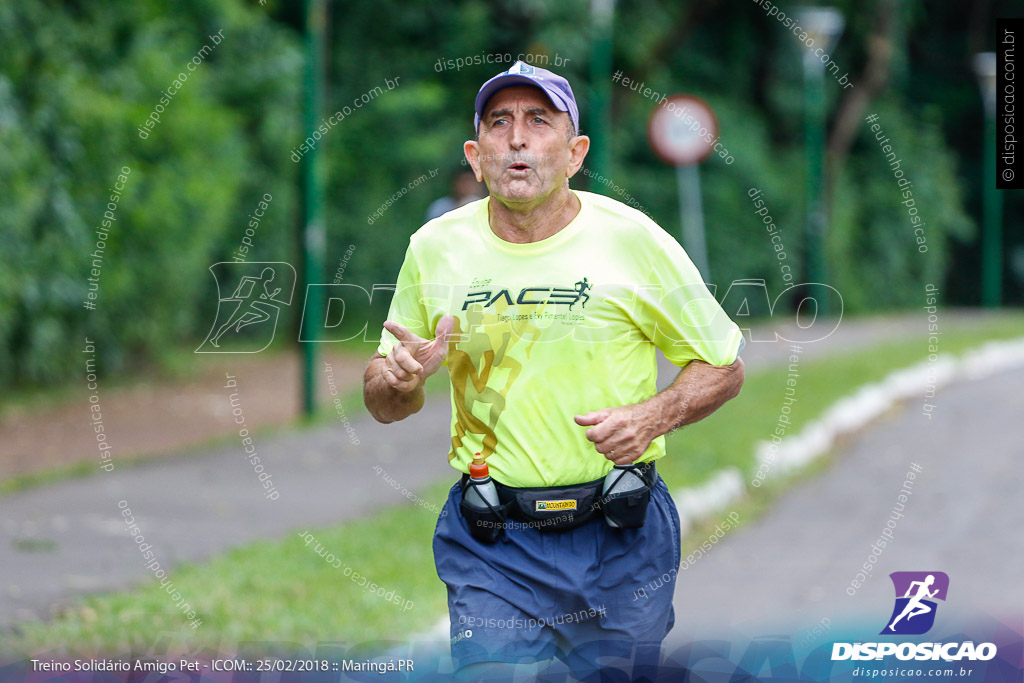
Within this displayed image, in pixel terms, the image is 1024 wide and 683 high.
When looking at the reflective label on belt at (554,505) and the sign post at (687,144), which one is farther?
the sign post at (687,144)

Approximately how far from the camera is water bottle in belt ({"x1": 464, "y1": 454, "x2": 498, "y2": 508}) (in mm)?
3092

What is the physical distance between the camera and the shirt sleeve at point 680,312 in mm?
3053

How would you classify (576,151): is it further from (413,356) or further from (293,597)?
(293,597)

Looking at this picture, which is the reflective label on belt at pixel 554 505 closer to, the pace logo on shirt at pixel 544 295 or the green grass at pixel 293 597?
the pace logo on shirt at pixel 544 295

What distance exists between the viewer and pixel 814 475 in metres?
9.52

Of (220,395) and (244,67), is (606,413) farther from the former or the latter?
(244,67)

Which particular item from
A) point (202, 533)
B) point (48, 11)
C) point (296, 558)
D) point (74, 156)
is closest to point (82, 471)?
point (202, 533)

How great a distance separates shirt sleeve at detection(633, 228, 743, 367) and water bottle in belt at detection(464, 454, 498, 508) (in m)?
0.51

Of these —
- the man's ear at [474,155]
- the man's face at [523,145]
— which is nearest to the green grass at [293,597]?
the man's ear at [474,155]

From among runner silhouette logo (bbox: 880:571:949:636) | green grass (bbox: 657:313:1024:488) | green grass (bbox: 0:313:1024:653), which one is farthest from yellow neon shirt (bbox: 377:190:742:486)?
green grass (bbox: 657:313:1024:488)

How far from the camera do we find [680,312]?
10.1ft

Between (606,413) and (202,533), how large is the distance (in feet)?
15.1

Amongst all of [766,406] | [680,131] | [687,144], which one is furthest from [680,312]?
[680,131]

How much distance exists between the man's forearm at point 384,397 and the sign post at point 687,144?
5958 millimetres
